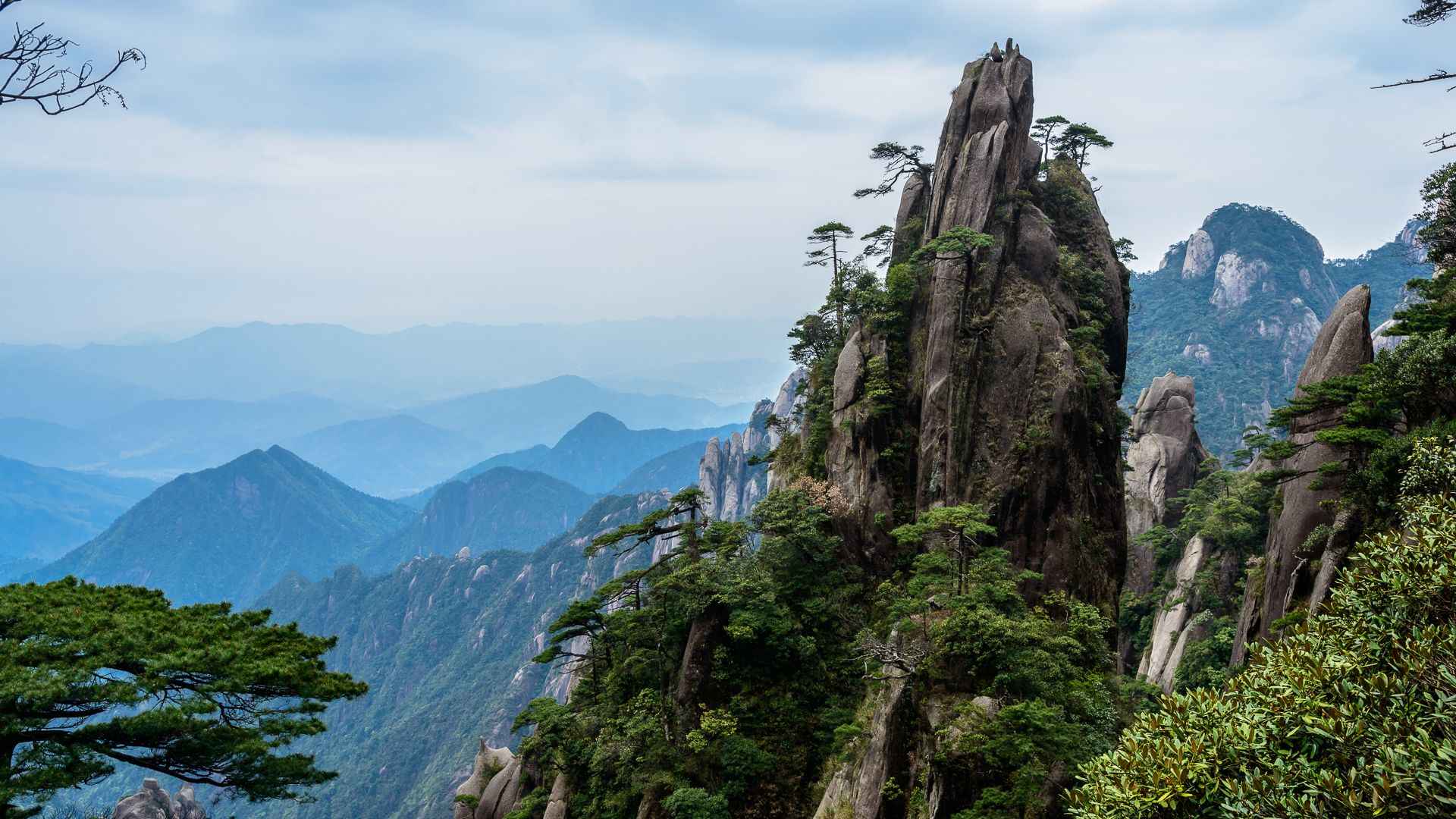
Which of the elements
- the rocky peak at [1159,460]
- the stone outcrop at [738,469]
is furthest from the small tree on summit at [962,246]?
the stone outcrop at [738,469]

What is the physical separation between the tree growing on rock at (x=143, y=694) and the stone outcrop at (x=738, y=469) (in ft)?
350

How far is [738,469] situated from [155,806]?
9924cm

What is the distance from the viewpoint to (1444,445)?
1283cm

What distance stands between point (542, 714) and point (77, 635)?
59.8 ft

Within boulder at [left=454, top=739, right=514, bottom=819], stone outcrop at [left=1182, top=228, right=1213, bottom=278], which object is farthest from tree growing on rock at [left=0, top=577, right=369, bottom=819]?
stone outcrop at [left=1182, top=228, right=1213, bottom=278]

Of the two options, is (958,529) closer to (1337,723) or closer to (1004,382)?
(1004,382)

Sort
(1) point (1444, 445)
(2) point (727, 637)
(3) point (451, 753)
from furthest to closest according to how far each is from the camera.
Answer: (3) point (451, 753), (2) point (727, 637), (1) point (1444, 445)

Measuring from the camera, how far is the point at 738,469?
129375 millimetres

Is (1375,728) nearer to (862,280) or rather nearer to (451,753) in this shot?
(862,280)

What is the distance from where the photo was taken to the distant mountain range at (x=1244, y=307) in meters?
106

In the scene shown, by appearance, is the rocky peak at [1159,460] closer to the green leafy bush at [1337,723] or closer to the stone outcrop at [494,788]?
the stone outcrop at [494,788]

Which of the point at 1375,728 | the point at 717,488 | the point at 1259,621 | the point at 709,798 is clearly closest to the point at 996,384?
the point at 1259,621

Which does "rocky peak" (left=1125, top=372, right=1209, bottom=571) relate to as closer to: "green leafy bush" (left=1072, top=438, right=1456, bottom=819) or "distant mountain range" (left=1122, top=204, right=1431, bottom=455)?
"green leafy bush" (left=1072, top=438, right=1456, bottom=819)

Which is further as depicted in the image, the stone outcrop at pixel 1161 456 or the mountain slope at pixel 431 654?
the mountain slope at pixel 431 654
